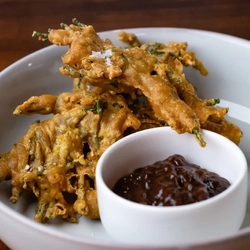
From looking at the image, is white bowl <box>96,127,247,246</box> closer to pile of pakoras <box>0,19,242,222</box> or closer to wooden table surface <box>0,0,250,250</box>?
pile of pakoras <box>0,19,242,222</box>

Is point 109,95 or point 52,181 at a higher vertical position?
point 109,95

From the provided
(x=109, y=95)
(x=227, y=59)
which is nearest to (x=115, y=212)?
(x=109, y=95)

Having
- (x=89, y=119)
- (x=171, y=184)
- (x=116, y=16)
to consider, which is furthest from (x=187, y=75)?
(x=116, y=16)

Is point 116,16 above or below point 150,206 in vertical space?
below

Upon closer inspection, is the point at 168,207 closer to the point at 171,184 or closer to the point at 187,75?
the point at 171,184

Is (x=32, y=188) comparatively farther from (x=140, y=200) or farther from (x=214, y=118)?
(x=214, y=118)
